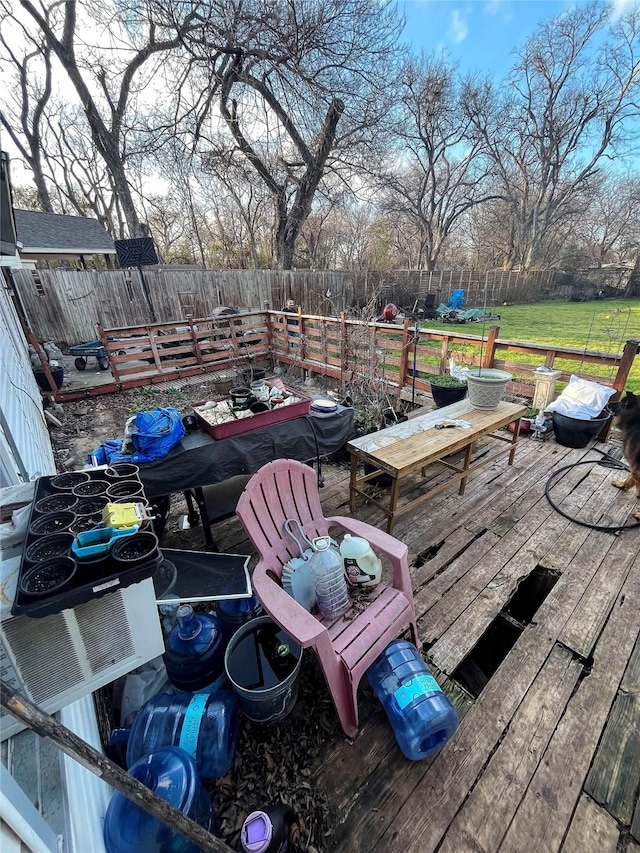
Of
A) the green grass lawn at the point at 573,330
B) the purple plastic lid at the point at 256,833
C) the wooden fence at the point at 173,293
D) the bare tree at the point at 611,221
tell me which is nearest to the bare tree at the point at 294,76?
the wooden fence at the point at 173,293

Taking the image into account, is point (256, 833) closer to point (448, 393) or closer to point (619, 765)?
point (619, 765)

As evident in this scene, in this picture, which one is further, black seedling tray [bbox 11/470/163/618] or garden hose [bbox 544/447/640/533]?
garden hose [bbox 544/447/640/533]

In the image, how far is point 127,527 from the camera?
3.61ft

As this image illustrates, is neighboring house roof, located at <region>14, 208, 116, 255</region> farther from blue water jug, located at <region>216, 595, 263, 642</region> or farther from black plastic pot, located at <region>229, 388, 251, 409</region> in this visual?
blue water jug, located at <region>216, 595, 263, 642</region>

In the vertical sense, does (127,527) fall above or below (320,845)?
above

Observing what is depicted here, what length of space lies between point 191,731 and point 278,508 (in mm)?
1025

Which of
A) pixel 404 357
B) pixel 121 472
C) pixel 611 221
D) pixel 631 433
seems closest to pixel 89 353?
pixel 404 357

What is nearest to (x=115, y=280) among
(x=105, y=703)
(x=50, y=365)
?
(x=50, y=365)

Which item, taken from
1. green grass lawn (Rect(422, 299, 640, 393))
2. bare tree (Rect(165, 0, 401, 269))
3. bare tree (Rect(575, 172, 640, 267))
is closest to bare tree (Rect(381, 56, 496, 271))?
bare tree (Rect(165, 0, 401, 269))

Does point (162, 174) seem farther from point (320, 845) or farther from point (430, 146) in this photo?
point (320, 845)

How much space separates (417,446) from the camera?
2.82 m

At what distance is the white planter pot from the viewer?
3270 mm

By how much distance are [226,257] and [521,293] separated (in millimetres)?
16282

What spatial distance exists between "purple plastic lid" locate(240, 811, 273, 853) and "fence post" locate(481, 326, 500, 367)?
462 cm
